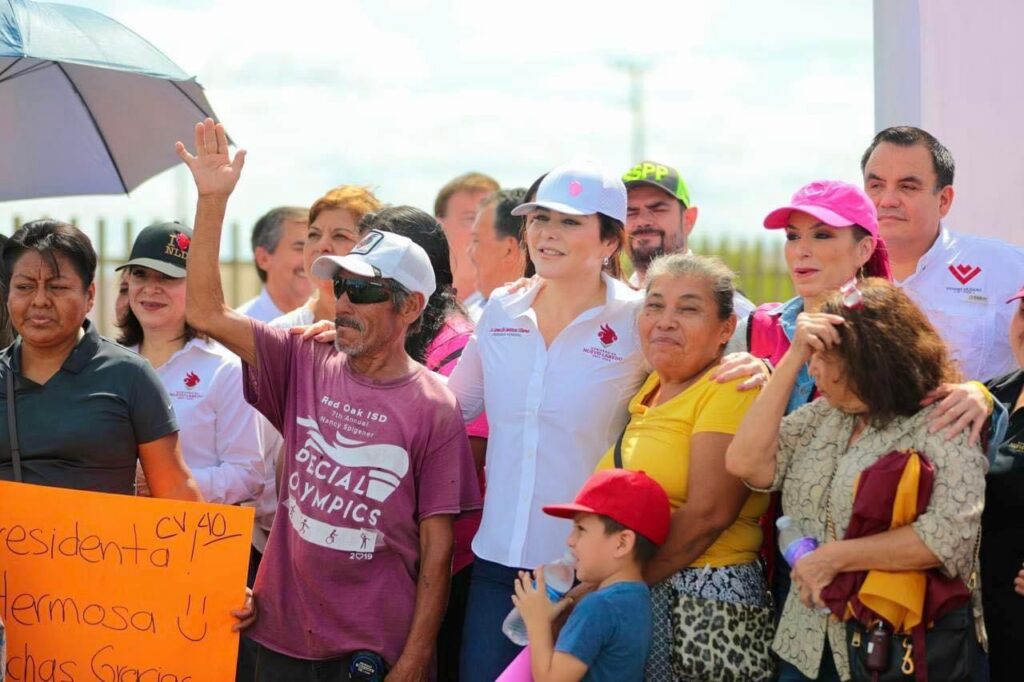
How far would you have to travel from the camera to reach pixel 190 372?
17.6 ft

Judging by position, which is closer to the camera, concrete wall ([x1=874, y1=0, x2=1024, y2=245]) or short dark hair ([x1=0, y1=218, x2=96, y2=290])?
short dark hair ([x1=0, y1=218, x2=96, y2=290])

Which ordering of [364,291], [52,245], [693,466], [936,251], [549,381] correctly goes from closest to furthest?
[693,466] → [364,291] → [549,381] → [52,245] → [936,251]

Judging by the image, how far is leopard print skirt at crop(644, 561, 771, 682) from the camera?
396cm

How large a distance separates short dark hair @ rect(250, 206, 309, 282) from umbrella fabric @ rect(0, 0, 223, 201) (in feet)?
6.48

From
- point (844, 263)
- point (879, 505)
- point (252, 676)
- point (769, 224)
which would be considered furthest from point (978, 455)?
point (252, 676)

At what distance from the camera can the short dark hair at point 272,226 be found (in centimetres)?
838

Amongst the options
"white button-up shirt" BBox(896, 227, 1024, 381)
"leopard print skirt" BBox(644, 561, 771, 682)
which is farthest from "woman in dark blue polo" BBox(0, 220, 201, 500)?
"white button-up shirt" BBox(896, 227, 1024, 381)

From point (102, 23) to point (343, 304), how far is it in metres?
2.05

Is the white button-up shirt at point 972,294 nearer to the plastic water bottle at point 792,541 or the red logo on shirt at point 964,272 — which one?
the red logo on shirt at point 964,272

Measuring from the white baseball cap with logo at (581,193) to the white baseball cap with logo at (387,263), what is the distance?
1.50 feet

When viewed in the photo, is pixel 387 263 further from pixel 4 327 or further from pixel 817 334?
pixel 4 327

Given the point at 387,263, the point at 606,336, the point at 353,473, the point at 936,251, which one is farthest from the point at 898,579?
the point at 936,251

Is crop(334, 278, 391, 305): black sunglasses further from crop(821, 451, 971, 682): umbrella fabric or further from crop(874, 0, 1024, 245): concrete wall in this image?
crop(874, 0, 1024, 245): concrete wall

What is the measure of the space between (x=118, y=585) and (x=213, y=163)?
1.45m
